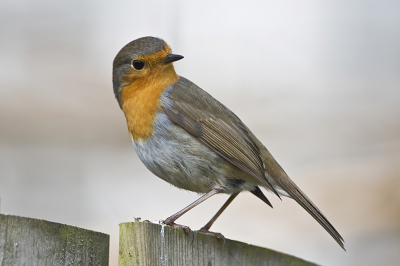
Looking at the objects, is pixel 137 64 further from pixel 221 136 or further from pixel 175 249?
pixel 175 249

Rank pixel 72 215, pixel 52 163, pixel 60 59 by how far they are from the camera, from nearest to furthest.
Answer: pixel 72 215, pixel 52 163, pixel 60 59

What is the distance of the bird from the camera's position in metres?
3.36

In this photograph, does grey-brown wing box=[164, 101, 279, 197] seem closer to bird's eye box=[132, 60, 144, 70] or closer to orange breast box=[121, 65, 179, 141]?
orange breast box=[121, 65, 179, 141]

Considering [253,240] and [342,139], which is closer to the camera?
[253,240]

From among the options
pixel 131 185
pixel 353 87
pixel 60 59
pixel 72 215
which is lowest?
pixel 72 215

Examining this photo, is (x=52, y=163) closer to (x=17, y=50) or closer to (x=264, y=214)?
(x=17, y=50)

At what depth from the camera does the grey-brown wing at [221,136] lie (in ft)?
11.1

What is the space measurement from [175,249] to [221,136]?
1.29 m

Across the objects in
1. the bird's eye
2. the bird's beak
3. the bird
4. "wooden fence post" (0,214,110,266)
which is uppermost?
the bird's eye

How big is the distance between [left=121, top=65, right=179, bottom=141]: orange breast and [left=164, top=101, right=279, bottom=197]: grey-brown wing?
11cm

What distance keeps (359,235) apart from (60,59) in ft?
12.1

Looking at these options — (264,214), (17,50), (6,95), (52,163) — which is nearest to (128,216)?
(52,163)

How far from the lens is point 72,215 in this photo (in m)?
5.40

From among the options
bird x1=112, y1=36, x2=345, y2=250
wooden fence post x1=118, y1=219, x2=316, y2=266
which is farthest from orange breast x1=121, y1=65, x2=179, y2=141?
wooden fence post x1=118, y1=219, x2=316, y2=266
